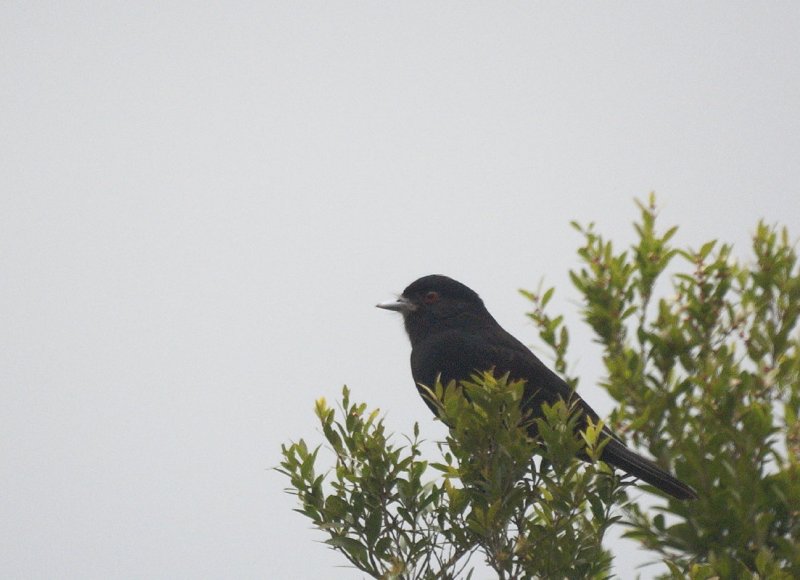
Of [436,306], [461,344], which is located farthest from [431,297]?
[461,344]

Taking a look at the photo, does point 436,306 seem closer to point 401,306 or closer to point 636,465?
point 401,306

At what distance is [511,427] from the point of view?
448cm

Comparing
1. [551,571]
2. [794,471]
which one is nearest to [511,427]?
[551,571]

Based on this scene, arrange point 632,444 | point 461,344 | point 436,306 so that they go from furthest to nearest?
point 436,306, point 461,344, point 632,444

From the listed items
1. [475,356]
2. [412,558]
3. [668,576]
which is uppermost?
[475,356]

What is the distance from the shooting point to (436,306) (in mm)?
7766

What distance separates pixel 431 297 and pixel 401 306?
259 millimetres

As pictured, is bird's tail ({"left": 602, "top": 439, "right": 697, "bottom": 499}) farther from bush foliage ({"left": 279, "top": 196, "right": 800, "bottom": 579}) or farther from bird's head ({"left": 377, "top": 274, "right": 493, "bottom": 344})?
bird's head ({"left": 377, "top": 274, "right": 493, "bottom": 344})

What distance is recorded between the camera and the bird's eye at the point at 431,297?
7828 millimetres

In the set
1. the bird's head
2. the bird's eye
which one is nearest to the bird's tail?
the bird's head

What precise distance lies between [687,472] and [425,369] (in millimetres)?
3565

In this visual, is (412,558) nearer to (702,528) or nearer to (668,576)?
(668,576)

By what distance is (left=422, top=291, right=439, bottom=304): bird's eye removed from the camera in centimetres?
783

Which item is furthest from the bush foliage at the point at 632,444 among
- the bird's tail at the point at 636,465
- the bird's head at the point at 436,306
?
the bird's head at the point at 436,306
